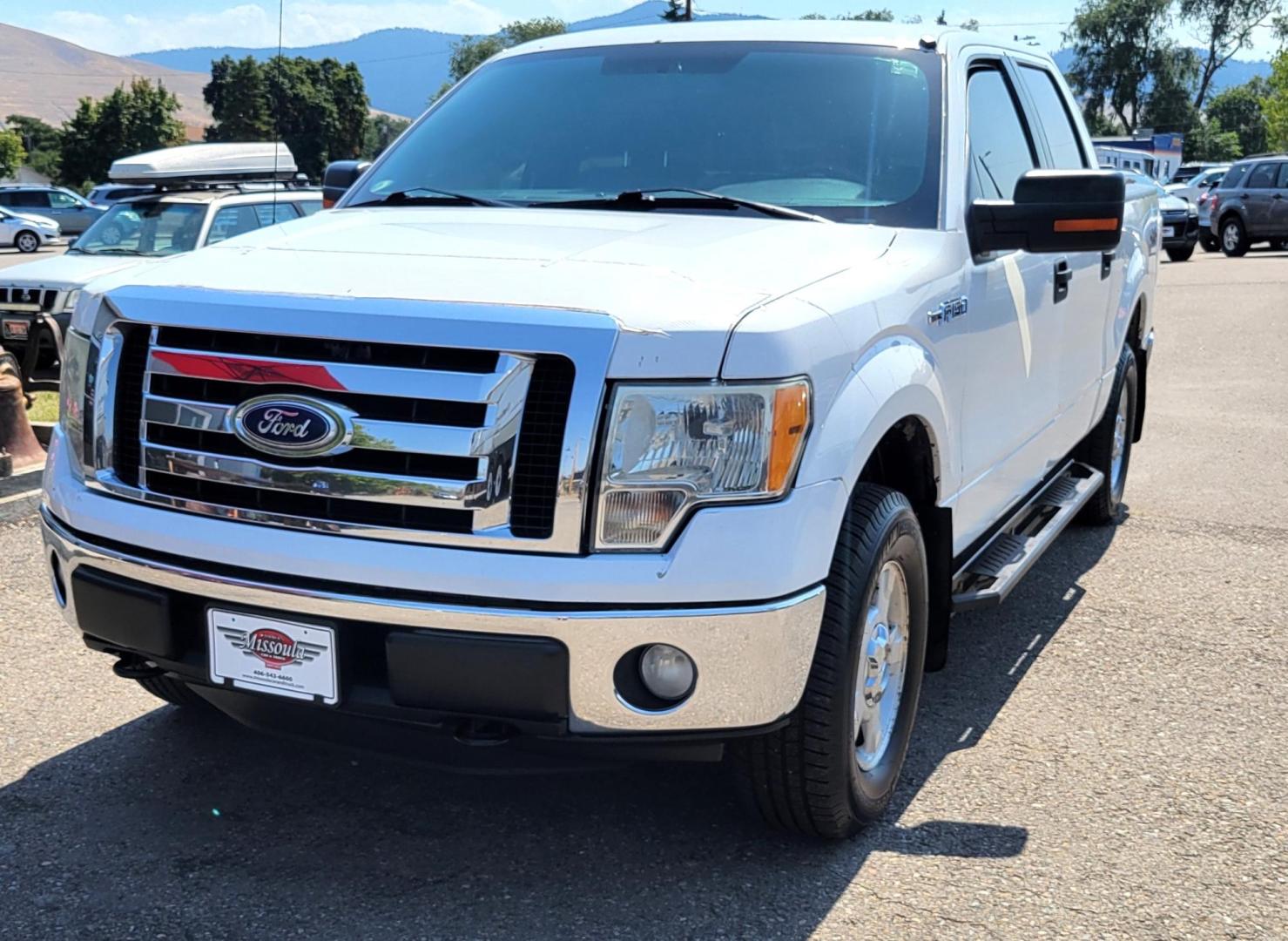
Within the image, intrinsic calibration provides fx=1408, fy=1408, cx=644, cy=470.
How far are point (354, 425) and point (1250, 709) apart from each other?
2889 millimetres

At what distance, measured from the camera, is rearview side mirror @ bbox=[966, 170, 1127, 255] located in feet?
11.9

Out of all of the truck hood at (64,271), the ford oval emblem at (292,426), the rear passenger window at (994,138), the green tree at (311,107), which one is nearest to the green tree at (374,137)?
the green tree at (311,107)

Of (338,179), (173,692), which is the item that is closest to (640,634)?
(173,692)

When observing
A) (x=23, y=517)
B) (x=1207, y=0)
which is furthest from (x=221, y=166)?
(x=1207, y=0)

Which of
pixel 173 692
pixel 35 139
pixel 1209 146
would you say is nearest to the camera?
pixel 173 692

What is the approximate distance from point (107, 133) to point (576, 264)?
68755 mm

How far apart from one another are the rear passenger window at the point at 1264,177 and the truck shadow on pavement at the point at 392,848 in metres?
25.4

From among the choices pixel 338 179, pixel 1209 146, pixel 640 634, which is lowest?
pixel 640 634

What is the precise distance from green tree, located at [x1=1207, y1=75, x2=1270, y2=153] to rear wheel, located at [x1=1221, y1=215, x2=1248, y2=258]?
82.5 m

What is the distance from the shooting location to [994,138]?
4375 millimetres

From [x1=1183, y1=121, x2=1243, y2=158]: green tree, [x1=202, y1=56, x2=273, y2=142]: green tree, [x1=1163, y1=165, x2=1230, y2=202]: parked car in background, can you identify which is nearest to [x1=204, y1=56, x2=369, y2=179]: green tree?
[x1=202, y1=56, x2=273, y2=142]: green tree

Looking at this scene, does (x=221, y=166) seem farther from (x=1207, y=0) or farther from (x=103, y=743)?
(x=1207, y=0)

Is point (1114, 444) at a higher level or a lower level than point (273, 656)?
lower

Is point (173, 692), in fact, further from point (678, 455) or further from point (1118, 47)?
point (1118, 47)
